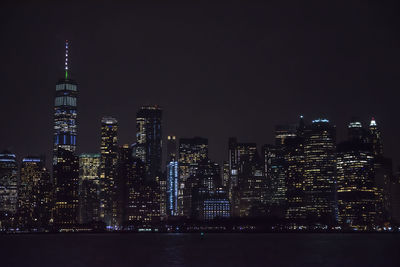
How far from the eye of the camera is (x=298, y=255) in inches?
5335

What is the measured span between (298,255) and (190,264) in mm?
32057

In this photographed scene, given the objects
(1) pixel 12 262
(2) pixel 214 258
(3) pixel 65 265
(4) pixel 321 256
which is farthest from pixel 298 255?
(1) pixel 12 262

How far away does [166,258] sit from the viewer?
423 ft

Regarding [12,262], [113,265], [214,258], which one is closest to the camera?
[113,265]

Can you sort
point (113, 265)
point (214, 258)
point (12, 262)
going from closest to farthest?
point (113, 265) → point (12, 262) → point (214, 258)

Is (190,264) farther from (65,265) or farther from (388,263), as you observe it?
(388,263)

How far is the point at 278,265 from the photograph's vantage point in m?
111

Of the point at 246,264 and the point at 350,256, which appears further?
the point at 350,256

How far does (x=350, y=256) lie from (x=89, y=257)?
56151 mm

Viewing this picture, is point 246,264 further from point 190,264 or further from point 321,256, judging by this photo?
point 321,256

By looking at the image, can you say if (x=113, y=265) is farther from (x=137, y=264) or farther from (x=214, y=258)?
(x=214, y=258)

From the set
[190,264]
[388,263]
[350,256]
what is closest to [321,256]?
[350,256]

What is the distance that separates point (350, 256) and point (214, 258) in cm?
2961

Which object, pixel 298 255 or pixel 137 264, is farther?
pixel 298 255
